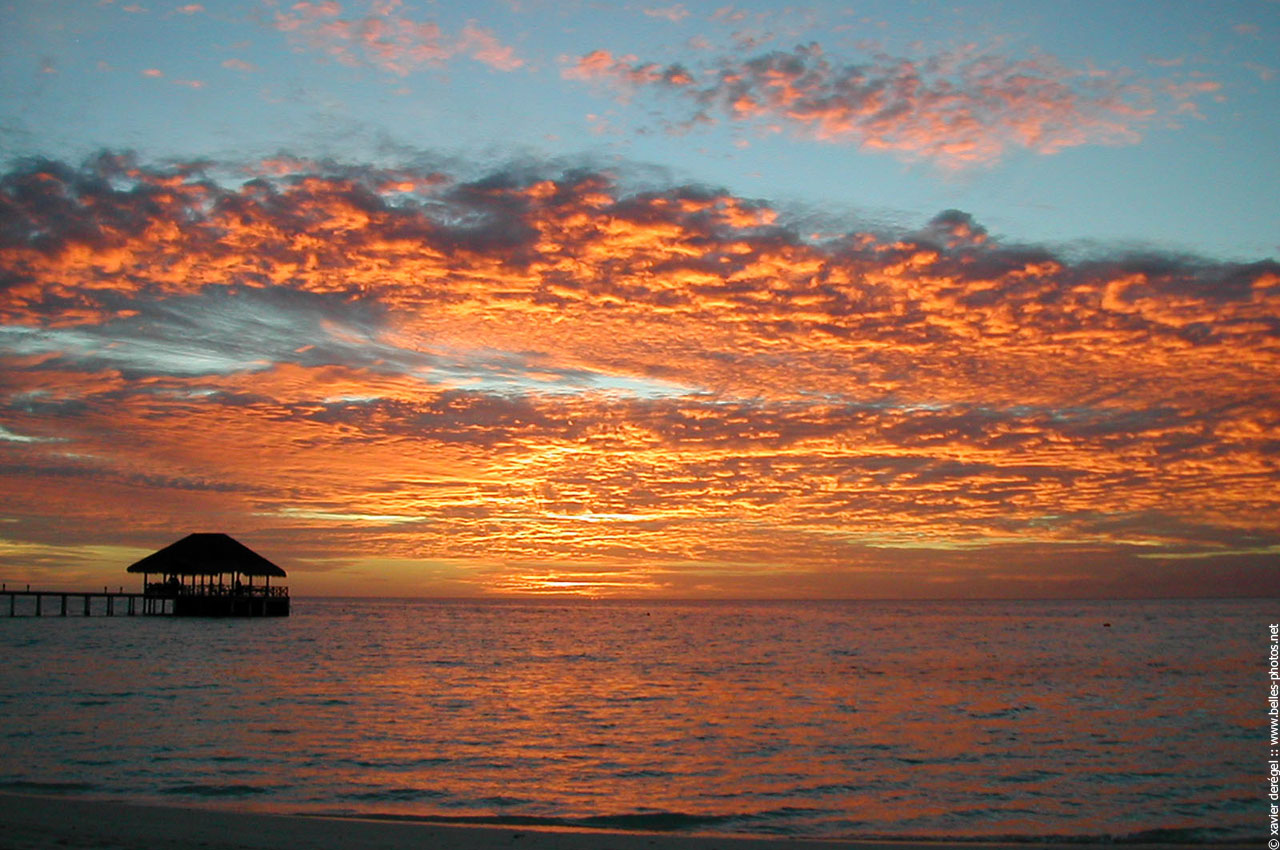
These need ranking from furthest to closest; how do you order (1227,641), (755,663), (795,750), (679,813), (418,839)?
(1227,641), (755,663), (795,750), (679,813), (418,839)

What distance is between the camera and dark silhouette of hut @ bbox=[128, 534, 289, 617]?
7244 cm

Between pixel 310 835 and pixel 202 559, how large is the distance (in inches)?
2582

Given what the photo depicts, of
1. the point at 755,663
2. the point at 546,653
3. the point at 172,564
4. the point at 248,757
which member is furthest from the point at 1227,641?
the point at 172,564

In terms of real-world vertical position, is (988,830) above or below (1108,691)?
above

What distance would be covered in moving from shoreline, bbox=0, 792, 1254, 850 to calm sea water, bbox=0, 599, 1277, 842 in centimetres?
94

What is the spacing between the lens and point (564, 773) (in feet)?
64.0

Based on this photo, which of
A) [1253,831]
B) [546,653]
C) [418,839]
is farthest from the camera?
[546,653]

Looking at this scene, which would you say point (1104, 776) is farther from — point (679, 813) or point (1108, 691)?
point (1108, 691)

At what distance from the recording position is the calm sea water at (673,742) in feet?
54.3

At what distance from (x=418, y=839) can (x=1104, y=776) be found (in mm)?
13482

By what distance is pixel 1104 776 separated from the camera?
19.4 m

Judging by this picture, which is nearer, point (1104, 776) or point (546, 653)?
point (1104, 776)

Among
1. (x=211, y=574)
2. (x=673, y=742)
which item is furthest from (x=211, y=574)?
(x=673, y=742)

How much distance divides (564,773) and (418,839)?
641 cm
